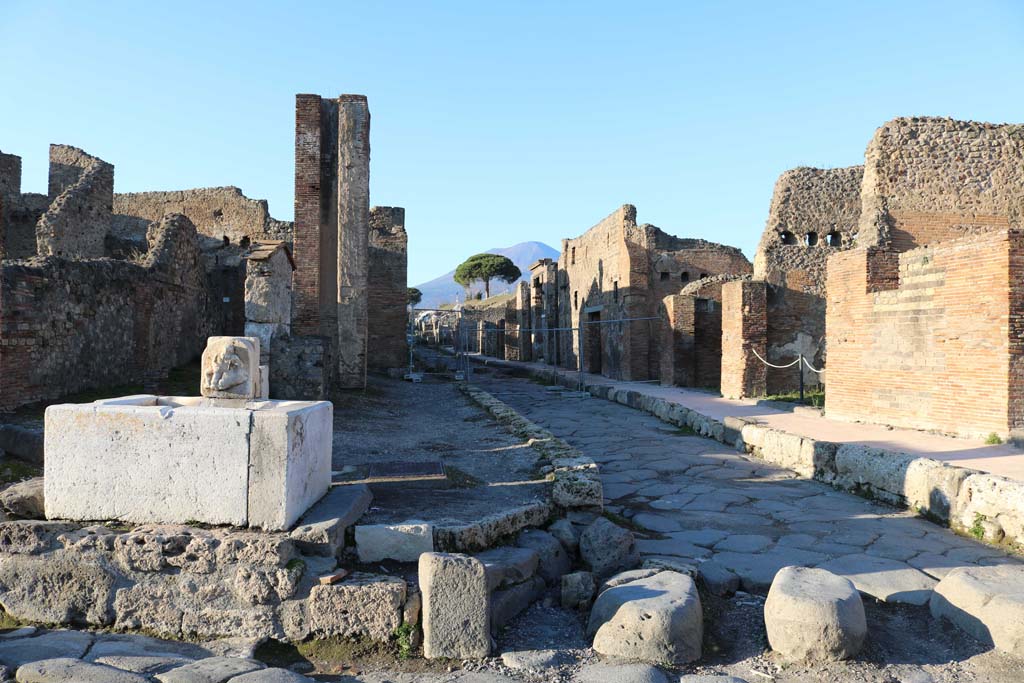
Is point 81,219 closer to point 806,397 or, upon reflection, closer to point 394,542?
point 806,397

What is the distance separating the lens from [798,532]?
475cm

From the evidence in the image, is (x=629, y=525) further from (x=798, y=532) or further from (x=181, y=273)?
(x=181, y=273)

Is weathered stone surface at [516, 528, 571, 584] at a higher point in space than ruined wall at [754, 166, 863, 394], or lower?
lower

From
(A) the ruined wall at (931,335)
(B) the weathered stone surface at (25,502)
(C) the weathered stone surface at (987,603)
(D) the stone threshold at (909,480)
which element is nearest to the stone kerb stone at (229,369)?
(B) the weathered stone surface at (25,502)

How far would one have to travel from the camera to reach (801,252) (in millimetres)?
15289

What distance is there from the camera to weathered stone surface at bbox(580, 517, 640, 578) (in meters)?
3.98

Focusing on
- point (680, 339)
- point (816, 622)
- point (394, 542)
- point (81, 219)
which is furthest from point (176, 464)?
point (81, 219)

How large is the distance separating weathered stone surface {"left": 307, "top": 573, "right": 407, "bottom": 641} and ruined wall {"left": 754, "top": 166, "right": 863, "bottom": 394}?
1194 cm

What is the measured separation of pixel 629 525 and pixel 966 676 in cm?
235

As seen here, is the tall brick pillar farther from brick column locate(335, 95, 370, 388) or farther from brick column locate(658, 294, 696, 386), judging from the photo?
brick column locate(335, 95, 370, 388)

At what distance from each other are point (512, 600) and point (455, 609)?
51cm

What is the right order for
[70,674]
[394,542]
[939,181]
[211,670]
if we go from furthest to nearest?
[939,181]
[394,542]
[211,670]
[70,674]

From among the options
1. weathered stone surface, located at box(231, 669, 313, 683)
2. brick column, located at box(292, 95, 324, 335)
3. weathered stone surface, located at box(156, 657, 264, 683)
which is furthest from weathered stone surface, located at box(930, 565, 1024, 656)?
brick column, located at box(292, 95, 324, 335)

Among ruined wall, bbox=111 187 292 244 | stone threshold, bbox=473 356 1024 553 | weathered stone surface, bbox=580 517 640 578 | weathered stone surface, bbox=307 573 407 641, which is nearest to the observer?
weathered stone surface, bbox=307 573 407 641
